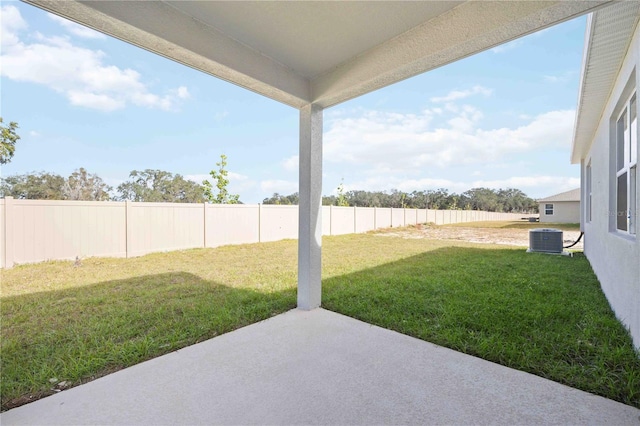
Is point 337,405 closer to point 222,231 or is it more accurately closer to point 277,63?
point 277,63

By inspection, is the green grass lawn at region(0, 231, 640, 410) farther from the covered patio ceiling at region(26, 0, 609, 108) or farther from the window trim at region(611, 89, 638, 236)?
the covered patio ceiling at region(26, 0, 609, 108)

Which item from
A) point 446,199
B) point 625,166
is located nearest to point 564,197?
point 446,199

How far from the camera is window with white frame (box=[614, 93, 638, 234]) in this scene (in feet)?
9.30

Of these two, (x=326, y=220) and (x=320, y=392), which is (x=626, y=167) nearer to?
(x=320, y=392)

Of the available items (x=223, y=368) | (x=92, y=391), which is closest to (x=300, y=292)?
(x=223, y=368)

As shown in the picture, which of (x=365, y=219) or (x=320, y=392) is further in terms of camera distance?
(x=365, y=219)

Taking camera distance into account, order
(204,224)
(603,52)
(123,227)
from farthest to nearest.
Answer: (204,224) < (123,227) < (603,52)

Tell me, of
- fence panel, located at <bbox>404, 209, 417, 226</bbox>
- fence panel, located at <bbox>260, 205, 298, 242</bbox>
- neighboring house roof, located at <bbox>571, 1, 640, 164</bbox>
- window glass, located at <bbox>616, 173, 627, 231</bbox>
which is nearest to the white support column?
neighboring house roof, located at <bbox>571, 1, 640, 164</bbox>

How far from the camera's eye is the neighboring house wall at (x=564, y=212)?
22.7m

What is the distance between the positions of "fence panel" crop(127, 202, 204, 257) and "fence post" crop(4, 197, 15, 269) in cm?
208

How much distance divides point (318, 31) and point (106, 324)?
3.73 m

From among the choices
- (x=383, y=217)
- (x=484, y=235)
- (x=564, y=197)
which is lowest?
(x=484, y=235)

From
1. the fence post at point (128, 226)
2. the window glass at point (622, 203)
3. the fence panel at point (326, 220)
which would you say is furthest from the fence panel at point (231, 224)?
the window glass at point (622, 203)

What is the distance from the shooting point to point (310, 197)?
3.47 metres
